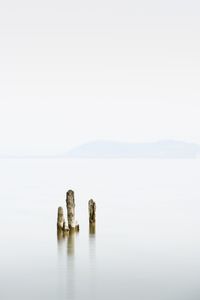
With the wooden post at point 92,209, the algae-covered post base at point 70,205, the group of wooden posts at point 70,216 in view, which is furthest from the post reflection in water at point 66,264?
the wooden post at point 92,209

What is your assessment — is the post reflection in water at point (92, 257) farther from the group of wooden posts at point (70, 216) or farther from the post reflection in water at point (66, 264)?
the group of wooden posts at point (70, 216)

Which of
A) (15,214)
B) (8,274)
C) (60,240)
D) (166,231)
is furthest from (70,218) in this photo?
(15,214)

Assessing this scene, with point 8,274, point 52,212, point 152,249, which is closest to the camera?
point 8,274

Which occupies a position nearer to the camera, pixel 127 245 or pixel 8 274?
pixel 8 274

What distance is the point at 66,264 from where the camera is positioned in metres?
34.1

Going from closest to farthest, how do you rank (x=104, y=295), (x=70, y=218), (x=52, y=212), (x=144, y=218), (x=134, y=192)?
(x=104, y=295)
(x=70, y=218)
(x=144, y=218)
(x=52, y=212)
(x=134, y=192)

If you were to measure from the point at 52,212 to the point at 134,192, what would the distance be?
106 ft

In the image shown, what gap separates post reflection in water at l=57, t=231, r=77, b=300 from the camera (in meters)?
27.6

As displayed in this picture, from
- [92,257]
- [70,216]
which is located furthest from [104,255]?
[70,216]

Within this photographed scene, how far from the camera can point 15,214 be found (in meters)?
62.1

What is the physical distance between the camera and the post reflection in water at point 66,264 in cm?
2758

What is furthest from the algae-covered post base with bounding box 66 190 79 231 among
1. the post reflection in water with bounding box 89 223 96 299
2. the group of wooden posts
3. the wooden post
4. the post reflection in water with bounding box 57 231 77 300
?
the post reflection in water with bounding box 89 223 96 299

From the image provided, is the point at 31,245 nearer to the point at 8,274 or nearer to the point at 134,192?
the point at 8,274

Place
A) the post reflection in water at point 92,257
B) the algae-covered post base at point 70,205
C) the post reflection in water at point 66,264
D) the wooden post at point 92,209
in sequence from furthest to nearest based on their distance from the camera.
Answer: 1. the wooden post at point 92,209
2. the algae-covered post base at point 70,205
3. the post reflection in water at point 92,257
4. the post reflection in water at point 66,264
